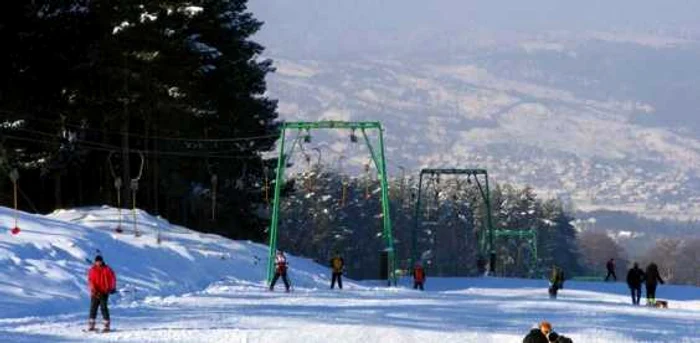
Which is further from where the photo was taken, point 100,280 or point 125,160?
point 125,160

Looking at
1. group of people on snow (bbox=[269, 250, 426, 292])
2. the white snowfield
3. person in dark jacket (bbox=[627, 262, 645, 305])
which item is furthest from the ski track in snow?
person in dark jacket (bbox=[627, 262, 645, 305])

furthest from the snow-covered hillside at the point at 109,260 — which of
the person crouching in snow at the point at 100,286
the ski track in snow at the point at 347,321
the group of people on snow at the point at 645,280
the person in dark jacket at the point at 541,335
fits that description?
the person in dark jacket at the point at 541,335

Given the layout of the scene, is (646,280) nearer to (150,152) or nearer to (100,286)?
(100,286)

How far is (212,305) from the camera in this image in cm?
3094

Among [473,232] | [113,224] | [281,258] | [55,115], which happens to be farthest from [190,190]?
[473,232]

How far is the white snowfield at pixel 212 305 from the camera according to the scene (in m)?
24.5

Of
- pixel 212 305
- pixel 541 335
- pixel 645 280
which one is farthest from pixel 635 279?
pixel 541 335

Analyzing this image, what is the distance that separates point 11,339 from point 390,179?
144 meters

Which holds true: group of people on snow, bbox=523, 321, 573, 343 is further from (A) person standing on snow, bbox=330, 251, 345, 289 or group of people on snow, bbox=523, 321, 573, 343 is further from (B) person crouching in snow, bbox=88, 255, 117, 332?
(A) person standing on snow, bbox=330, 251, 345, 289

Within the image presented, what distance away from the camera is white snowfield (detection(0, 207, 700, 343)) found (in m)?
24.5

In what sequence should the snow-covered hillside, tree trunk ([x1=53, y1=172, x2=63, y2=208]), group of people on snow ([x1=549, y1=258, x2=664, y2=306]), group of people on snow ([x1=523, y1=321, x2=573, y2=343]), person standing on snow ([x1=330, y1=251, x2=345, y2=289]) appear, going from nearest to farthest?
group of people on snow ([x1=523, y1=321, x2=573, y2=343])
the snow-covered hillside
group of people on snow ([x1=549, y1=258, x2=664, y2=306])
person standing on snow ([x1=330, y1=251, x2=345, y2=289])
tree trunk ([x1=53, y1=172, x2=63, y2=208])

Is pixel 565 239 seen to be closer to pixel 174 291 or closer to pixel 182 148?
pixel 182 148

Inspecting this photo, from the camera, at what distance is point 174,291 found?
116 feet

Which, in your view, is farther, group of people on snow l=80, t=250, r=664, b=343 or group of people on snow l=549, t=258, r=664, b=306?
group of people on snow l=549, t=258, r=664, b=306
